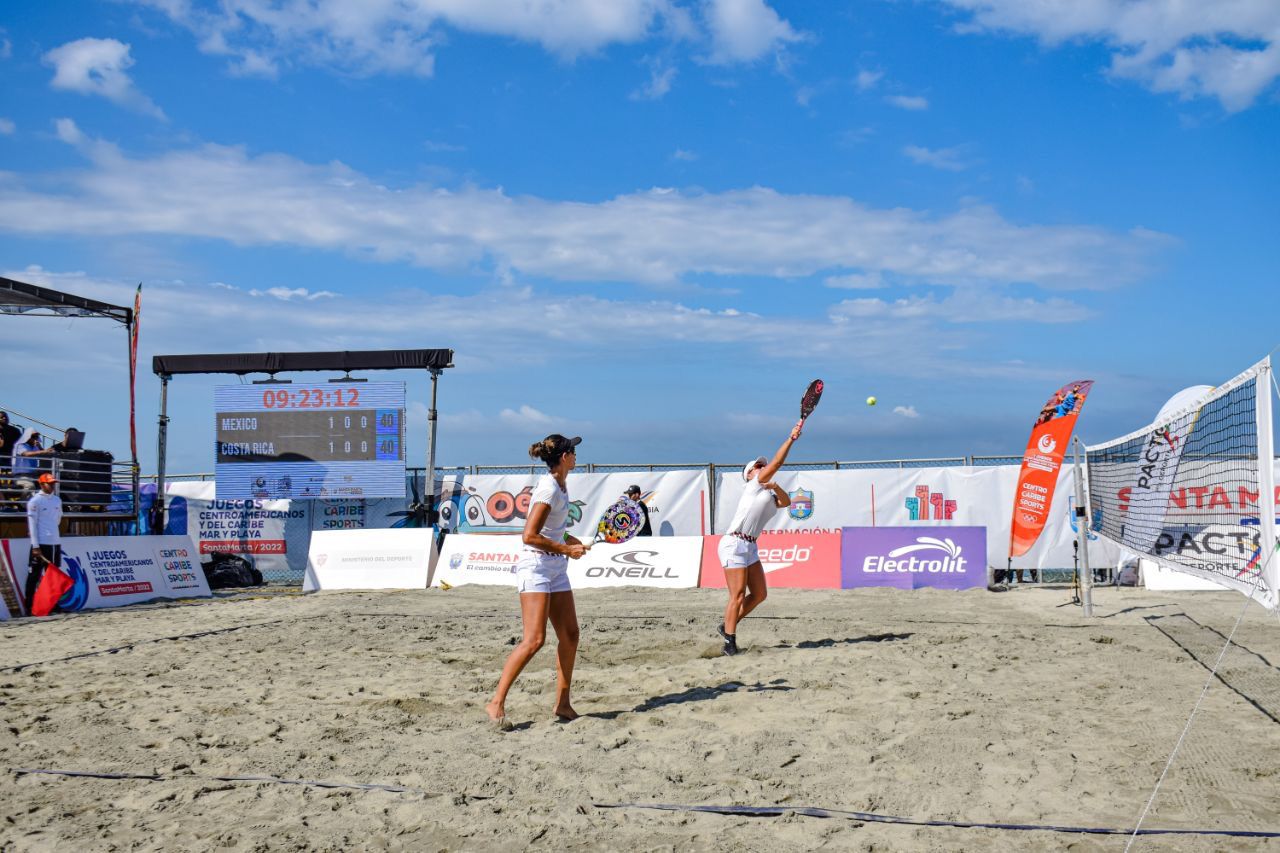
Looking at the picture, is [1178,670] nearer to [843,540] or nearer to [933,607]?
[933,607]

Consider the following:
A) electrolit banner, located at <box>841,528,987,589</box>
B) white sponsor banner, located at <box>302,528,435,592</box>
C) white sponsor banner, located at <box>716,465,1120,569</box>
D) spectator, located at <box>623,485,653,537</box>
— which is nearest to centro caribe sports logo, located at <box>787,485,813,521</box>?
white sponsor banner, located at <box>716,465,1120,569</box>

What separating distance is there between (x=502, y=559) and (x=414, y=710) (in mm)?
10477

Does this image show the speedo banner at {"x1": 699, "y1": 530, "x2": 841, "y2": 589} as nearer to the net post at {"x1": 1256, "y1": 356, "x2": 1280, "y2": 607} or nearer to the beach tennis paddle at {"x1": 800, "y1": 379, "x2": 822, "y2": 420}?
the beach tennis paddle at {"x1": 800, "y1": 379, "x2": 822, "y2": 420}

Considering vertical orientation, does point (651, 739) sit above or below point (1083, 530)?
below

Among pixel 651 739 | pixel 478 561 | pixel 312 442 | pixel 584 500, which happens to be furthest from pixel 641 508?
pixel 651 739

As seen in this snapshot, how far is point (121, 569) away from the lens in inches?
632

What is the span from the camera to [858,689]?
7223 mm

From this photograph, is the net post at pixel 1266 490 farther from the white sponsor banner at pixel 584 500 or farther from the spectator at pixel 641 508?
the white sponsor banner at pixel 584 500

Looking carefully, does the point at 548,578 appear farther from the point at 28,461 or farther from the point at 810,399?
the point at 28,461

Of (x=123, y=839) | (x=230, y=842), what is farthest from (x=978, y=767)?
(x=123, y=839)

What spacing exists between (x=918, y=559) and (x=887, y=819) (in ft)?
39.1

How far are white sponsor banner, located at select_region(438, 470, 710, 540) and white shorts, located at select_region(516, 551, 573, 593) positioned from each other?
12.8 metres

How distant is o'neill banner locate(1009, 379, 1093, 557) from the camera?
1226cm

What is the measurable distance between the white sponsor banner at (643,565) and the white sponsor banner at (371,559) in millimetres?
2771
